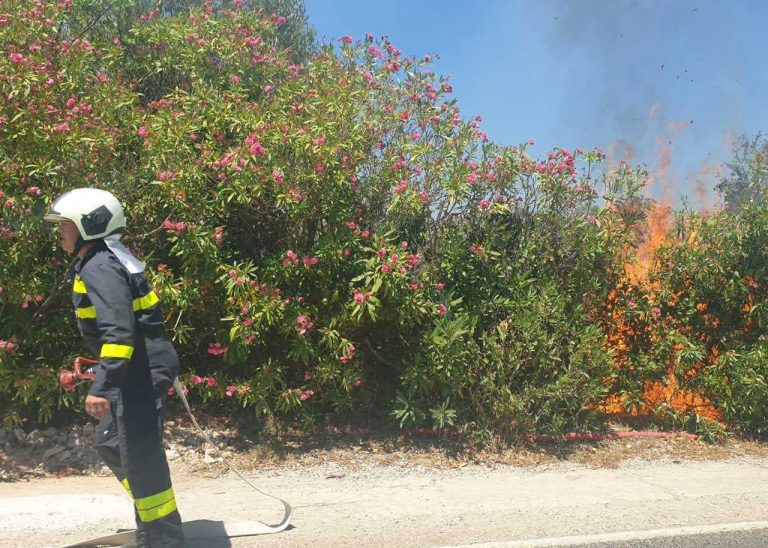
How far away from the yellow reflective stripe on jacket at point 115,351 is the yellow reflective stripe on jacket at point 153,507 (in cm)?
80

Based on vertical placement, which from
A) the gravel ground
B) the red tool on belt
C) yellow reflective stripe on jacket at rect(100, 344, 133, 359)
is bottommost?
the gravel ground

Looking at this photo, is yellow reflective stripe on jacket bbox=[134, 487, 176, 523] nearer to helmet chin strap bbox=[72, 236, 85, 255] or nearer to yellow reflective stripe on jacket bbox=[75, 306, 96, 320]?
yellow reflective stripe on jacket bbox=[75, 306, 96, 320]

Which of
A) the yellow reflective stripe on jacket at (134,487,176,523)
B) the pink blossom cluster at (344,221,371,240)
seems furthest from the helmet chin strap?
the pink blossom cluster at (344,221,371,240)

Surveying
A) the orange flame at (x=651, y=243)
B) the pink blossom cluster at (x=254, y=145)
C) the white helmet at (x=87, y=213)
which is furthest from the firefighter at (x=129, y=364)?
the orange flame at (x=651, y=243)

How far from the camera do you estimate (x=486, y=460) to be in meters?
6.43

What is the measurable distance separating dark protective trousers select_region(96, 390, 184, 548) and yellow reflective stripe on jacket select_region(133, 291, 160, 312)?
0.43m

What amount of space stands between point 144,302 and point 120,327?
303 millimetres

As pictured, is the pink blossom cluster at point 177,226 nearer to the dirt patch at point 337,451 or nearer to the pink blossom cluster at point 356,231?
the pink blossom cluster at point 356,231

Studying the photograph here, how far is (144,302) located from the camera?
12.2ft

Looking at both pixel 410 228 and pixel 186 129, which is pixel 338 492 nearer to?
pixel 410 228

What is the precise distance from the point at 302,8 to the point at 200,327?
31.3 feet

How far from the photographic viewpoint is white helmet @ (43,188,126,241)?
362 cm

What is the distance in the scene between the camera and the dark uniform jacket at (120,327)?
11.2 ft

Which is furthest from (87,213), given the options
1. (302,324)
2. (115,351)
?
(302,324)
